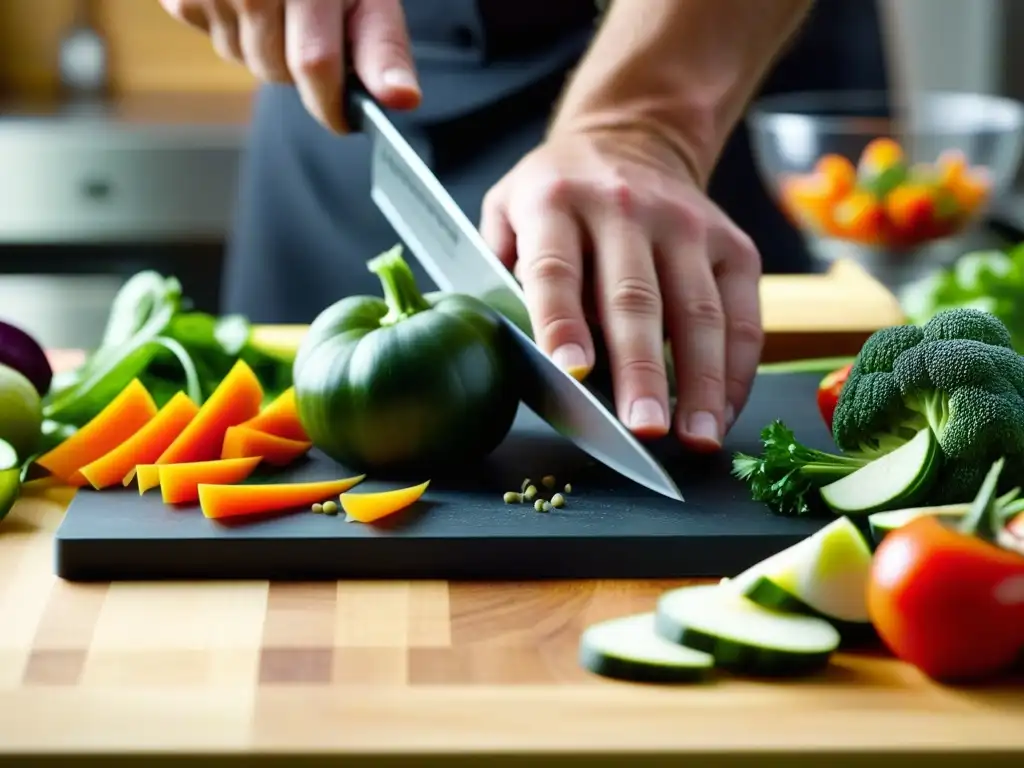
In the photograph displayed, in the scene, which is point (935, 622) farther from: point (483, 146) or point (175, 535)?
point (483, 146)

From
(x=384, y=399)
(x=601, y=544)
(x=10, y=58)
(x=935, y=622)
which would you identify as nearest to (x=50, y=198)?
(x=10, y=58)

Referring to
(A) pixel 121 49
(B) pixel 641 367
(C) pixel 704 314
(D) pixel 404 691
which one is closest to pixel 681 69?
(C) pixel 704 314

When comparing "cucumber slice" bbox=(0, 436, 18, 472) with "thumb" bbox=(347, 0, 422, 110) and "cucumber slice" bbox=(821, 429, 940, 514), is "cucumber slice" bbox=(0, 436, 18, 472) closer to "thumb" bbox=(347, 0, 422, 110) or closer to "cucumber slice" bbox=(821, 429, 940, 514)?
"thumb" bbox=(347, 0, 422, 110)

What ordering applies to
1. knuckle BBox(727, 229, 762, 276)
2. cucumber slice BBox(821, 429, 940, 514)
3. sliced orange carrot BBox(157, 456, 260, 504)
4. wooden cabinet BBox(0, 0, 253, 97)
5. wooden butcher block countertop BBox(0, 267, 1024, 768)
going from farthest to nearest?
wooden cabinet BBox(0, 0, 253, 97)
knuckle BBox(727, 229, 762, 276)
sliced orange carrot BBox(157, 456, 260, 504)
cucumber slice BBox(821, 429, 940, 514)
wooden butcher block countertop BBox(0, 267, 1024, 768)

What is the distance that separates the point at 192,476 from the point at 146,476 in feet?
0.17

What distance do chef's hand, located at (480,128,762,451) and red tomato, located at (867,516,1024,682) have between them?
36cm

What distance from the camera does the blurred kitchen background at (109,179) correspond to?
10.8 ft

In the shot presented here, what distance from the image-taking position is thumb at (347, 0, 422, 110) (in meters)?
1.55

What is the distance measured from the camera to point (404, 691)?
0.94 meters

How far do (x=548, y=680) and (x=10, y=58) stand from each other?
356 centimetres

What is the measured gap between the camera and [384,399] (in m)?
1.27

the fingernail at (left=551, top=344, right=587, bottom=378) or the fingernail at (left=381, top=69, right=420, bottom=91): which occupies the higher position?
the fingernail at (left=381, top=69, right=420, bottom=91)

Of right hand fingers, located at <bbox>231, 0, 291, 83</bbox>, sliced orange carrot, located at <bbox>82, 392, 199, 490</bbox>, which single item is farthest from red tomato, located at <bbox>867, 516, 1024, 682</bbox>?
right hand fingers, located at <bbox>231, 0, 291, 83</bbox>

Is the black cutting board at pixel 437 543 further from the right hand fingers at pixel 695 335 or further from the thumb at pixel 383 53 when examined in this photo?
the thumb at pixel 383 53
